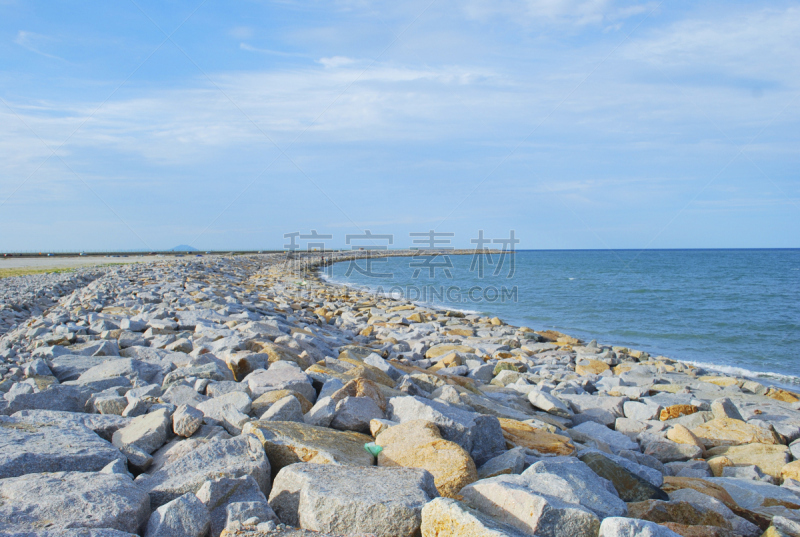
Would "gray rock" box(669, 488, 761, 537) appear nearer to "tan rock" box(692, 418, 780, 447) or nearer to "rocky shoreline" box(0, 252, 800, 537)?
"rocky shoreline" box(0, 252, 800, 537)

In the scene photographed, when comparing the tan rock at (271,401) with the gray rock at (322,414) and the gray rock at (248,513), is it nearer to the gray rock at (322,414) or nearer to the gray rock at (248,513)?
the gray rock at (322,414)

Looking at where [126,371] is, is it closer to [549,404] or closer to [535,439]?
[535,439]

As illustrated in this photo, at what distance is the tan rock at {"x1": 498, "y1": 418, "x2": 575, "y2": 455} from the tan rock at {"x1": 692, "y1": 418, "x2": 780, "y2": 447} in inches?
81.4

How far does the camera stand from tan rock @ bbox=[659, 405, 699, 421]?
515 centimetres

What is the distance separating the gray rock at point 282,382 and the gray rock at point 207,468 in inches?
41.5

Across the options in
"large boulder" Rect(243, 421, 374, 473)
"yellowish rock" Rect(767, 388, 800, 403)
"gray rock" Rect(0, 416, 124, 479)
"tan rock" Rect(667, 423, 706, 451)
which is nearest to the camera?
"gray rock" Rect(0, 416, 124, 479)

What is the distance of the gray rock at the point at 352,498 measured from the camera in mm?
1856

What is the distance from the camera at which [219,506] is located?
194cm

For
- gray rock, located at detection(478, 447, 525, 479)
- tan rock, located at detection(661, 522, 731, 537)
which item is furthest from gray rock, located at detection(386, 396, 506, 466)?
tan rock, located at detection(661, 522, 731, 537)

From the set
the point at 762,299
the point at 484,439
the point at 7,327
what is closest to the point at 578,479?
the point at 484,439

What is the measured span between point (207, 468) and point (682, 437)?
3855 mm

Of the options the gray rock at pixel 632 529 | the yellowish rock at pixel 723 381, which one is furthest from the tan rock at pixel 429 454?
the yellowish rock at pixel 723 381

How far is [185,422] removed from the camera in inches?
106

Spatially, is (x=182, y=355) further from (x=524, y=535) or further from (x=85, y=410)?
(x=524, y=535)
